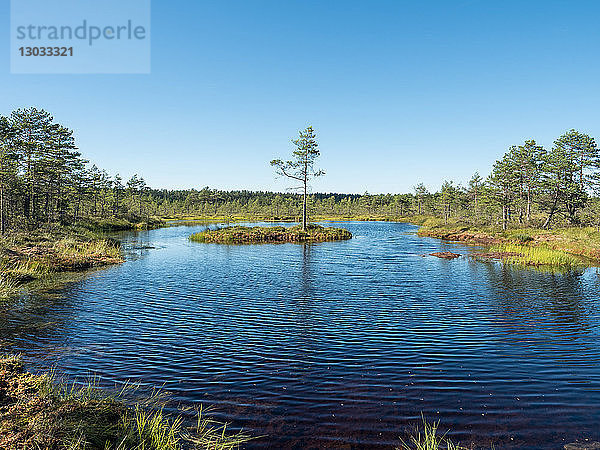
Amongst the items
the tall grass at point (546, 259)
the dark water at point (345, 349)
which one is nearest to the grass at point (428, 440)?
the dark water at point (345, 349)

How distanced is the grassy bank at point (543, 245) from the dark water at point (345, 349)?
9.09 metres

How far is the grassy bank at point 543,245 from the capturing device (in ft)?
106

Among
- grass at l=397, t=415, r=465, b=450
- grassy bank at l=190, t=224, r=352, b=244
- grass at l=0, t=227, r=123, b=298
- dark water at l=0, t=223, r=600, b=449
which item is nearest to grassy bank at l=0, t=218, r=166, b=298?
grass at l=0, t=227, r=123, b=298

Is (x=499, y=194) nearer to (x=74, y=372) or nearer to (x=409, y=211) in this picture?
(x=74, y=372)

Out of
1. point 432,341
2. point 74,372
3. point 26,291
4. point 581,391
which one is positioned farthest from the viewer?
point 26,291

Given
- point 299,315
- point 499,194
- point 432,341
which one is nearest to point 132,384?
point 299,315

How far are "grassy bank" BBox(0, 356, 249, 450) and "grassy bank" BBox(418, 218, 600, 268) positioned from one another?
111 feet

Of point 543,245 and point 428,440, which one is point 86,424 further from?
point 543,245

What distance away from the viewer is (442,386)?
31.9 ft

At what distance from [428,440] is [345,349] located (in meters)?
5.48

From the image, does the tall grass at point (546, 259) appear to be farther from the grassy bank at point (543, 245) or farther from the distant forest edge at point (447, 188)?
the distant forest edge at point (447, 188)

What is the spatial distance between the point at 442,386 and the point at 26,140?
60.5 m

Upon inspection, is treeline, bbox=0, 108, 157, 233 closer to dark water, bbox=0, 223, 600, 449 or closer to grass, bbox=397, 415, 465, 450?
dark water, bbox=0, 223, 600, 449

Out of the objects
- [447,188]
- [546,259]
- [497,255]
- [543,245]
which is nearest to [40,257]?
[497,255]
